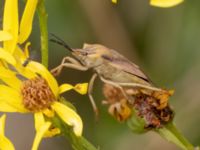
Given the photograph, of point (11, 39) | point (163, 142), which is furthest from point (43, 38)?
point (163, 142)

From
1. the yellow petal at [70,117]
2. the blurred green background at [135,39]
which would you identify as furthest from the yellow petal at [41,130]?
the blurred green background at [135,39]

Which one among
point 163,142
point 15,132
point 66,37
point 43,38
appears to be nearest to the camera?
point 43,38

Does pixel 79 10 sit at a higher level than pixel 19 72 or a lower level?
lower

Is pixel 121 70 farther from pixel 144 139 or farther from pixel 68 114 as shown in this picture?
pixel 144 139

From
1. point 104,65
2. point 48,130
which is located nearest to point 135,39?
point 104,65

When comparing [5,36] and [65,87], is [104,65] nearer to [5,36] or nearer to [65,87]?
[65,87]

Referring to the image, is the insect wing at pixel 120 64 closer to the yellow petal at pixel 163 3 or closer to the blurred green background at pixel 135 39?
the yellow petal at pixel 163 3

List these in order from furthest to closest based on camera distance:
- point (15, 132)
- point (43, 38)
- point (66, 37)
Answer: point (15, 132) → point (66, 37) → point (43, 38)
